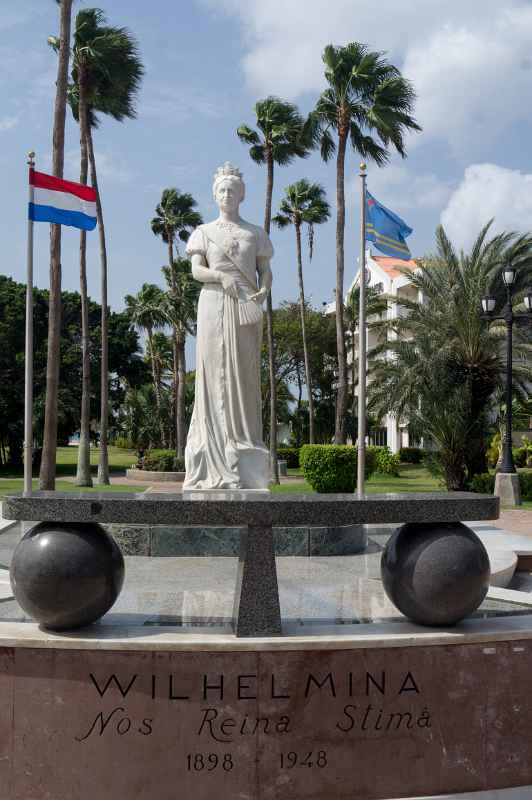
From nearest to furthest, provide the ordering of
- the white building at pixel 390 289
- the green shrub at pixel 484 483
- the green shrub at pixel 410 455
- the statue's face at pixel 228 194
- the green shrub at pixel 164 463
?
the statue's face at pixel 228 194 → the green shrub at pixel 484 483 → the green shrub at pixel 164 463 → the green shrub at pixel 410 455 → the white building at pixel 390 289

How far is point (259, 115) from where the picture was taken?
2859 cm

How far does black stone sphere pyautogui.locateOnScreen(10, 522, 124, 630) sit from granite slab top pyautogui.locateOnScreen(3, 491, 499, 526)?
0.11 metres

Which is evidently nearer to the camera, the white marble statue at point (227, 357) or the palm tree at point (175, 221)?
the white marble statue at point (227, 357)

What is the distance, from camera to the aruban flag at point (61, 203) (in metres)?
11.6

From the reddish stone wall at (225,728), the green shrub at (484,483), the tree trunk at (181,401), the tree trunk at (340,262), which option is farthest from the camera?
the tree trunk at (181,401)

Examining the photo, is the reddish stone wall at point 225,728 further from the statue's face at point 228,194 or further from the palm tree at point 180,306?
the palm tree at point 180,306

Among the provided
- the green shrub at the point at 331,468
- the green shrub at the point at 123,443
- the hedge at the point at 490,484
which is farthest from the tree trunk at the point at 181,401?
the green shrub at the point at 123,443

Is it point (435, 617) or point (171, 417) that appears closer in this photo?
point (435, 617)

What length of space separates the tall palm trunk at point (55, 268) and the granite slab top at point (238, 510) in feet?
40.1

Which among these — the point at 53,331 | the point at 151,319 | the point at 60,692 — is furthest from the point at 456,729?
the point at 151,319

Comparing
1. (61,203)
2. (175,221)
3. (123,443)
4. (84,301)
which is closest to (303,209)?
(175,221)

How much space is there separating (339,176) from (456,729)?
74.1 ft

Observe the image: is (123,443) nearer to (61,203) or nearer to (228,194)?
(61,203)

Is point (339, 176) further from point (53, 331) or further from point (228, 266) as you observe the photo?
point (228, 266)
